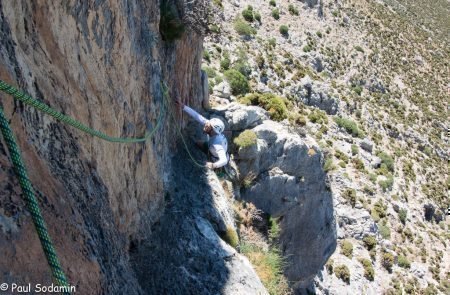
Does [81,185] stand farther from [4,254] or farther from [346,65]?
[346,65]

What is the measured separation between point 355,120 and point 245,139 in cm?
2782

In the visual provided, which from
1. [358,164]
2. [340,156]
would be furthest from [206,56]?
[358,164]

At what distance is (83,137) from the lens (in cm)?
696

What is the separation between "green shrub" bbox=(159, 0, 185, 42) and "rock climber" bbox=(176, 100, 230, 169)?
6.23 ft

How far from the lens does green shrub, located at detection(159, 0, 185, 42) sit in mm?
12045

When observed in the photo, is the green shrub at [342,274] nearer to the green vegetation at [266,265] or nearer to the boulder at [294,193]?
the boulder at [294,193]


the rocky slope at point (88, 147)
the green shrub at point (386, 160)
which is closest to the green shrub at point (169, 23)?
the rocky slope at point (88, 147)

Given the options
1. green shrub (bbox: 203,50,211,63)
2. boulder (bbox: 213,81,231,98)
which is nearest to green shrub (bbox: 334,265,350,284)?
green shrub (bbox: 203,50,211,63)

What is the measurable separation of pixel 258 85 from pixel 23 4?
28.2m

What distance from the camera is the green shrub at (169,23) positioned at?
39.5ft

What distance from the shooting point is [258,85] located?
3356 centimetres

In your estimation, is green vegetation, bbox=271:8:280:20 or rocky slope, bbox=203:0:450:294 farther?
green vegetation, bbox=271:8:280:20

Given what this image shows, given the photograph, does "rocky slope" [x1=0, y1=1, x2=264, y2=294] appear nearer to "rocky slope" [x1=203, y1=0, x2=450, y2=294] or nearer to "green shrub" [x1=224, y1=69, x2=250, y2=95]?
"rocky slope" [x1=203, y1=0, x2=450, y2=294]

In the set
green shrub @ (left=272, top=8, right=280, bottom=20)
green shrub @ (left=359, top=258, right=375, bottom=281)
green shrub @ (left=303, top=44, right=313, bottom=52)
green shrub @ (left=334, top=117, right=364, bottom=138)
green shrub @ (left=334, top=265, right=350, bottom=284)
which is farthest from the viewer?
green shrub @ (left=303, top=44, right=313, bottom=52)
